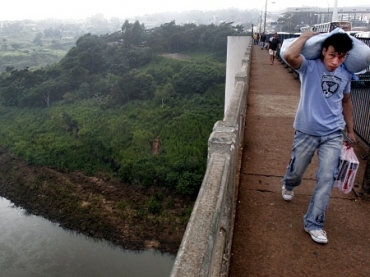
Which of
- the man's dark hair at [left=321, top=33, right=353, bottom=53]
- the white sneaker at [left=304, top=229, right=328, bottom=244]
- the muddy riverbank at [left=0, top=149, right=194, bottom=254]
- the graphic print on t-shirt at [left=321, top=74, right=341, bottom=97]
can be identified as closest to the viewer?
the man's dark hair at [left=321, top=33, right=353, bottom=53]

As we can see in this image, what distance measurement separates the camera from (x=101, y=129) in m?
34.6

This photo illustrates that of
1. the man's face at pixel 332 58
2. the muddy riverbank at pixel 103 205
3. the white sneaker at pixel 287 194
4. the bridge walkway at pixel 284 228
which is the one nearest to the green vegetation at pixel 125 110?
the muddy riverbank at pixel 103 205

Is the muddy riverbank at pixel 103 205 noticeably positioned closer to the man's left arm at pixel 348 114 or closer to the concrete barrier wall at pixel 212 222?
the concrete barrier wall at pixel 212 222

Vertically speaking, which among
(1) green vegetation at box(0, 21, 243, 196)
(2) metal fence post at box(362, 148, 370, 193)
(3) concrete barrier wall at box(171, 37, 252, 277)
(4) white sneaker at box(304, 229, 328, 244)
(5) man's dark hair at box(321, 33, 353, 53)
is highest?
(5) man's dark hair at box(321, 33, 353, 53)

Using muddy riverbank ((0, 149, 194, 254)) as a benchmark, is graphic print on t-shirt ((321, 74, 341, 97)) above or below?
above

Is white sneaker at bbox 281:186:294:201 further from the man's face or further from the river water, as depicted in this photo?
the river water

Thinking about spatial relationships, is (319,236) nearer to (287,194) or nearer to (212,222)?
(287,194)

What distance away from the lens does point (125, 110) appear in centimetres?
3812

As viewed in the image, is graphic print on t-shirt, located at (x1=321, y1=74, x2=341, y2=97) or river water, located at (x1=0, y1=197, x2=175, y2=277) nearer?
graphic print on t-shirt, located at (x1=321, y1=74, x2=341, y2=97)

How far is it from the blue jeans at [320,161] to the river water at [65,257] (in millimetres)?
14773

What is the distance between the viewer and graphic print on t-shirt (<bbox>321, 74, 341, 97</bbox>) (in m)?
2.71

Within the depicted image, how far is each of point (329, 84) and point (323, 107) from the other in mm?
178

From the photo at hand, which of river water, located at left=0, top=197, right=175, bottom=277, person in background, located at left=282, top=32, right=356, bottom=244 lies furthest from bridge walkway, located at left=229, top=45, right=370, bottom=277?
river water, located at left=0, top=197, right=175, bottom=277

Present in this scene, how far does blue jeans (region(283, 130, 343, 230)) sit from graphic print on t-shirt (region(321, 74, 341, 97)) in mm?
329
